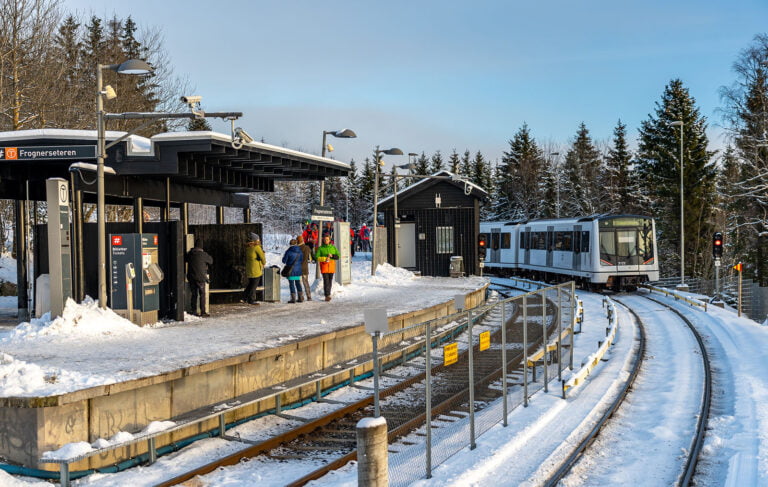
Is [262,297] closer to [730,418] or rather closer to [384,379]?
[384,379]

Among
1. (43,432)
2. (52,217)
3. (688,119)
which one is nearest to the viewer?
(43,432)

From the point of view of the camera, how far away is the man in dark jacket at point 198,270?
1516 centimetres

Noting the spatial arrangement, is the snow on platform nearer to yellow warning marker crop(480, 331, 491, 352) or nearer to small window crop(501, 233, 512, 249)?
yellow warning marker crop(480, 331, 491, 352)

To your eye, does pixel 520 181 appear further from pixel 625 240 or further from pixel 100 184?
pixel 100 184

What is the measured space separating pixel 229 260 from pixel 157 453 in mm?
10008

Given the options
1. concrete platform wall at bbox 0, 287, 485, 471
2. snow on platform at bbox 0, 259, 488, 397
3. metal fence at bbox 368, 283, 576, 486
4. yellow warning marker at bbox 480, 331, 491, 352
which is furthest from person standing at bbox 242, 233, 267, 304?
yellow warning marker at bbox 480, 331, 491, 352

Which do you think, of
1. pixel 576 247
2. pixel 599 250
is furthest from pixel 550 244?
pixel 599 250

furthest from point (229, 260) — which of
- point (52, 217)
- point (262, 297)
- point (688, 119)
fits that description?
point (688, 119)

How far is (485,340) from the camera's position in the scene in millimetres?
9039

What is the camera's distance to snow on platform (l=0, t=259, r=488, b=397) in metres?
8.63

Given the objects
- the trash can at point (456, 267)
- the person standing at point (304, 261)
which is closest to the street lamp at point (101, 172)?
the person standing at point (304, 261)

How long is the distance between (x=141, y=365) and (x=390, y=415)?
333 centimetres

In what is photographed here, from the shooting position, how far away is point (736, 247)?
138 feet

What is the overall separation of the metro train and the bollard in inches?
984
